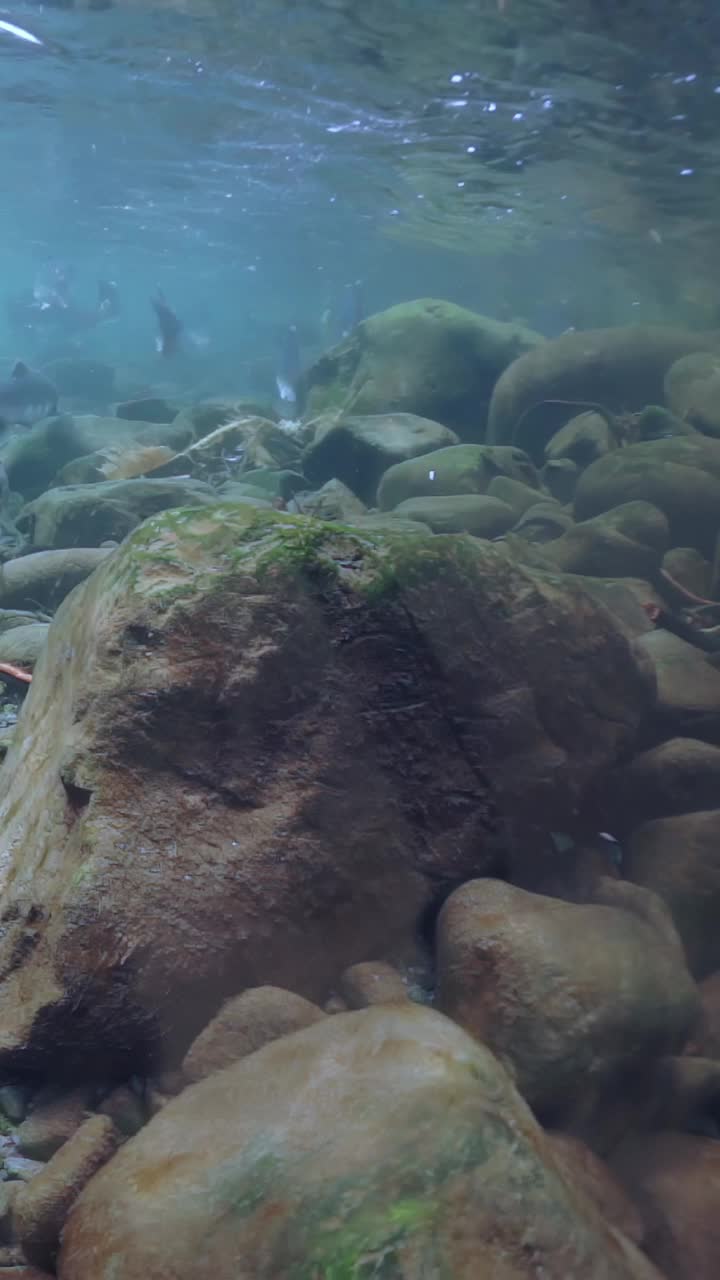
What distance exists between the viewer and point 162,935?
114 inches

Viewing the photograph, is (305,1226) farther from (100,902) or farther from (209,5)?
(209,5)

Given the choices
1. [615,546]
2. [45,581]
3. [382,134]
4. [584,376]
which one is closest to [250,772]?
[615,546]

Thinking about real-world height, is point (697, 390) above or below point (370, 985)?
above

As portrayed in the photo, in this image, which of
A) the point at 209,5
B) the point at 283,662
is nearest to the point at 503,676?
the point at 283,662

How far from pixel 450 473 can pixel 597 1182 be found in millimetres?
7310

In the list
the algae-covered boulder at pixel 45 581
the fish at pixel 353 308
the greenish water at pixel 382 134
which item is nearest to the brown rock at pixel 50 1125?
the algae-covered boulder at pixel 45 581

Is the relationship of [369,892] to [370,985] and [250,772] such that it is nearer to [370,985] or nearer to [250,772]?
[370,985]

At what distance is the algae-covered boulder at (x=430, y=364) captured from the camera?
12.6m

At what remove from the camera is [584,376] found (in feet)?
38.2

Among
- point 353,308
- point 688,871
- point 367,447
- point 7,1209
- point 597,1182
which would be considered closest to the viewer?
point 7,1209

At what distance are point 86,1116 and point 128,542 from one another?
231 centimetres

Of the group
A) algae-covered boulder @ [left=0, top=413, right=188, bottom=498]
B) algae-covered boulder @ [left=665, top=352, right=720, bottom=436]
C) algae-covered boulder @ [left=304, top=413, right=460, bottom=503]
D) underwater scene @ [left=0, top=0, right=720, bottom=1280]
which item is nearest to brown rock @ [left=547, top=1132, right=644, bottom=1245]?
underwater scene @ [left=0, top=0, right=720, bottom=1280]

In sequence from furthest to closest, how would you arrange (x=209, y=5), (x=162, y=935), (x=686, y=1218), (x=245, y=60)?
(x=245, y=60) < (x=209, y=5) < (x=162, y=935) < (x=686, y=1218)

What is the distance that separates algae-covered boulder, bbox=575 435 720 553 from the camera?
25.7 feet
